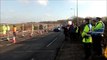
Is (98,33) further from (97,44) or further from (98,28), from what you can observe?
(97,44)

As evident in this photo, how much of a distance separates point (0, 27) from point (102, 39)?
4500 cm

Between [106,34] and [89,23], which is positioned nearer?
[89,23]

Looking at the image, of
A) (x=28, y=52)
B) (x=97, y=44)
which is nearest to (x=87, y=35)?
(x=97, y=44)

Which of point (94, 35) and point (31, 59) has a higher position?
point (94, 35)

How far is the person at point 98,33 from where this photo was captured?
1553 cm

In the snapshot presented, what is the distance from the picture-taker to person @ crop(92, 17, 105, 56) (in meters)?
15.5

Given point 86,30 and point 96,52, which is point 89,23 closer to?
point 86,30

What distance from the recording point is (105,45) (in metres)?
14.9

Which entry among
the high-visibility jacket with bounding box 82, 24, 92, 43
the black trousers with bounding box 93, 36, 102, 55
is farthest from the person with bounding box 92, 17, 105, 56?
the high-visibility jacket with bounding box 82, 24, 92, 43

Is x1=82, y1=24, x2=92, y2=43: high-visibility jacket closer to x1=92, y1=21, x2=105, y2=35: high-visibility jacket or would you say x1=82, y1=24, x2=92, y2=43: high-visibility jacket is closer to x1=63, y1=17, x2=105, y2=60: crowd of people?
x1=63, y1=17, x2=105, y2=60: crowd of people

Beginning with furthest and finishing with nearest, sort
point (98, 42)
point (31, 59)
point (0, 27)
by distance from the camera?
point (0, 27)
point (31, 59)
point (98, 42)

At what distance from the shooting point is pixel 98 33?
15.8m

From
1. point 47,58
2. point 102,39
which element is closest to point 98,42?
point 102,39

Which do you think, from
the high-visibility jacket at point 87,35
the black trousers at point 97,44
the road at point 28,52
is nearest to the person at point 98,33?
the black trousers at point 97,44
